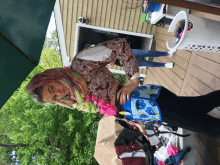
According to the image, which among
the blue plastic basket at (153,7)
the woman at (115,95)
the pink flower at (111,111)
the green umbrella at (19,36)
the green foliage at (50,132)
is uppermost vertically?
the blue plastic basket at (153,7)

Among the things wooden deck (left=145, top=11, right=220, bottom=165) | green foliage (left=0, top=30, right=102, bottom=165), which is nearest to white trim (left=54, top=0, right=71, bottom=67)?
green foliage (left=0, top=30, right=102, bottom=165)

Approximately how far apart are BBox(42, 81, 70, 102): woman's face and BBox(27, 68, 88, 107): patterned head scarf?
41 mm

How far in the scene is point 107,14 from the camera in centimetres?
485

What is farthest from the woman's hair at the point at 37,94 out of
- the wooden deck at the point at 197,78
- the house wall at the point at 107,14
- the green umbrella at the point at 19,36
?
the house wall at the point at 107,14

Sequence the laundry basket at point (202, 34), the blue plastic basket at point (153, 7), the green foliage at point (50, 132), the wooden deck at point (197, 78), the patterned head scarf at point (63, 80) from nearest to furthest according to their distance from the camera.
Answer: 1. the patterned head scarf at point (63, 80)
2. the laundry basket at point (202, 34)
3. the wooden deck at point (197, 78)
4. the blue plastic basket at point (153, 7)
5. the green foliage at point (50, 132)

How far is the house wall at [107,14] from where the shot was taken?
472 cm

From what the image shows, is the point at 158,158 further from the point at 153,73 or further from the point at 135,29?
the point at 135,29

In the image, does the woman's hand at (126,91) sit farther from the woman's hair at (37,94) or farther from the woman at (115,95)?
the woman's hair at (37,94)

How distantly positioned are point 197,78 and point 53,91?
251cm

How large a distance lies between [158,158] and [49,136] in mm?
3918

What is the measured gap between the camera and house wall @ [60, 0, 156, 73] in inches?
186

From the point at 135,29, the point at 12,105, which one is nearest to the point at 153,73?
the point at 135,29

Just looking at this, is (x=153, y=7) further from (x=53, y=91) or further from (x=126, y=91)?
(x=53, y=91)

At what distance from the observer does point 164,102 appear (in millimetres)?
1517
